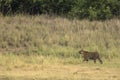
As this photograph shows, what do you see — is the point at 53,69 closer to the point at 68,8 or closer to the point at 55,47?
the point at 55,47

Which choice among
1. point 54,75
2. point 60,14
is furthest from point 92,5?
point 54,75

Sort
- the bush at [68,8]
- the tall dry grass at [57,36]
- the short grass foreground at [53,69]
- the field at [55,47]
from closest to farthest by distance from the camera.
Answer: the short grass foreground at [53,69]
the field at [55,47]
the tall dry grass at [57,36]
the bush at [68,8]

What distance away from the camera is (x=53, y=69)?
14.4 meters

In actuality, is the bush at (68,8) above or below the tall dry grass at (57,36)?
above

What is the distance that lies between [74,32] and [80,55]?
12.8ft

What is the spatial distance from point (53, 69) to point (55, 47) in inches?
150

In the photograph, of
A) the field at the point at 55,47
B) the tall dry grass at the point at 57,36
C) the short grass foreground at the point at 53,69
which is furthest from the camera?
the tall dry grass at the point at 57,36

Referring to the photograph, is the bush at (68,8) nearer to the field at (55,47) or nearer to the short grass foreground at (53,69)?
the field at (55,47)

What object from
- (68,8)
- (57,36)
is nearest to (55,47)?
(57,36)

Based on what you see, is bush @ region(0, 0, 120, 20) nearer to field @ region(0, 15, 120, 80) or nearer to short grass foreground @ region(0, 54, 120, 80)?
field @ region(0, 15, 120, 80)

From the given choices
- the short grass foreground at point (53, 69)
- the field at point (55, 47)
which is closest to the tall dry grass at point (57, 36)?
the field at point (55, 47)

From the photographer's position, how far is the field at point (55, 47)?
13.7 metres

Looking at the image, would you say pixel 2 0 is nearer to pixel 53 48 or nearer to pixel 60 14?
pixel 60 14

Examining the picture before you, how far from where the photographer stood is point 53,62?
1534 cm
